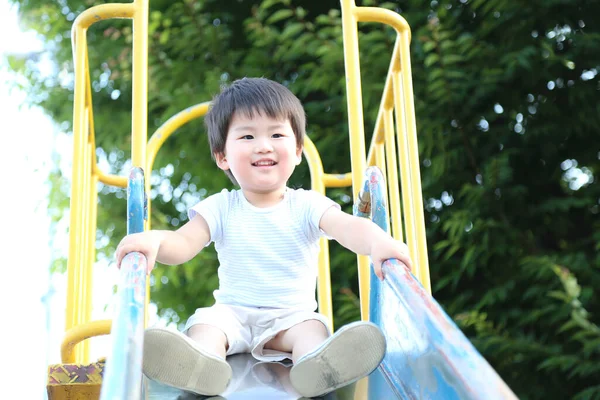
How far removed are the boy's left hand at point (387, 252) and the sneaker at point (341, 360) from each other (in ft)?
0.43

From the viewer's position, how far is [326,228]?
66.3 inches

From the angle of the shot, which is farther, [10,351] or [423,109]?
[10,351]

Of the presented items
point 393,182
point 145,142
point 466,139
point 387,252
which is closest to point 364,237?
point 387,252

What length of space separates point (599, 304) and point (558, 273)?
→ 0.36 meters

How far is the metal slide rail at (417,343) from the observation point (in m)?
0.96

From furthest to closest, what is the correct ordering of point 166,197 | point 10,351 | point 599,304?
point 10,351 < point 166,197 < point 599,304

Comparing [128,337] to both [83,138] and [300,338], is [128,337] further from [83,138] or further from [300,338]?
[83,138]

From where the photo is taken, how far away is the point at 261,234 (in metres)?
1.72

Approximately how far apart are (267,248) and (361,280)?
0.99ft

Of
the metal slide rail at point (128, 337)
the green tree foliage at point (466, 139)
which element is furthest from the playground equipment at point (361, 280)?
the green tree foliage at point (466, 139)

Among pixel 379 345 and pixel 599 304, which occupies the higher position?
pixel 599 304

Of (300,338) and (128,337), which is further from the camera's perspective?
(300,338)

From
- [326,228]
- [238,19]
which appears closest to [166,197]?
[238,19]

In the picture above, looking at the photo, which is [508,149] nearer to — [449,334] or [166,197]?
[166,197]
